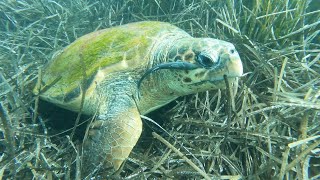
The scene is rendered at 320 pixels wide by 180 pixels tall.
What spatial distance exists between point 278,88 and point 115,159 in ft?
4.65

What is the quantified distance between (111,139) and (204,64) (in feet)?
2.78

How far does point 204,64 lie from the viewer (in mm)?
1759

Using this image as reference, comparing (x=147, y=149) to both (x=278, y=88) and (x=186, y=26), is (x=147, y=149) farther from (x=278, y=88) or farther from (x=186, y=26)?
(x=186, y=26)

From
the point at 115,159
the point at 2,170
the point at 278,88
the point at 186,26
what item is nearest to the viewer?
the point at 2,170

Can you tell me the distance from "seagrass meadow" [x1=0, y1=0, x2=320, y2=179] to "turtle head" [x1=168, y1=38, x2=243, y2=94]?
0.49ft

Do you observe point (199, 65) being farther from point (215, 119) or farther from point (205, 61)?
point (215, 119)

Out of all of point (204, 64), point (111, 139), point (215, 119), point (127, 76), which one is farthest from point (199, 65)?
point (111, 139)

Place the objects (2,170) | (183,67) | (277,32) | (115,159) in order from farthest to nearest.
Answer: (277,32) → (183,67) → (115,159) → (2,170)

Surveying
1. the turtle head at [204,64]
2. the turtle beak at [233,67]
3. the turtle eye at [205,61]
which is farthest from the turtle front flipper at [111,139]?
the turtle beak at [233,67]

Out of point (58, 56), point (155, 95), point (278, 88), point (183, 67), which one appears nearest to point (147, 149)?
point (155, 95)

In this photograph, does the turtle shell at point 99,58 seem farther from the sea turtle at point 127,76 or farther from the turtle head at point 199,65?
the turtle head at point 199,65

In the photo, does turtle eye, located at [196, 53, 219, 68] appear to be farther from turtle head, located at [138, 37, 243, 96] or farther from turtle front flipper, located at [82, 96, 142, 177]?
turtle front flipper, located at [82, 96, 142, 177]

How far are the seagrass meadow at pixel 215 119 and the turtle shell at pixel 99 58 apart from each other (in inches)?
8.2

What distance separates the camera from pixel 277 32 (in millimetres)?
2773
